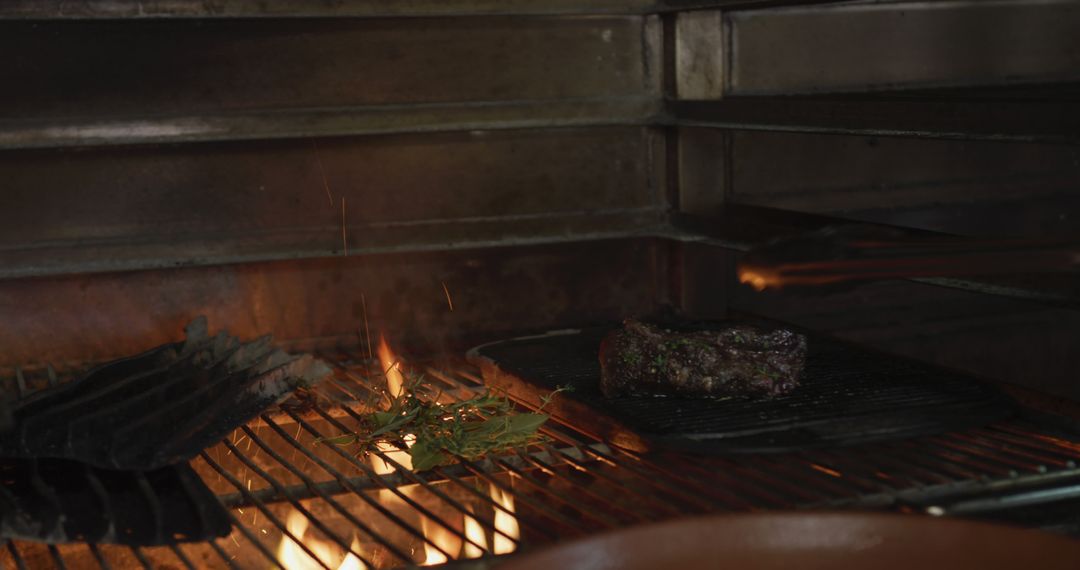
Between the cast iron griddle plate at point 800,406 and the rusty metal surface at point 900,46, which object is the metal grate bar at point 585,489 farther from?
the rusty metal surface at point 900,46

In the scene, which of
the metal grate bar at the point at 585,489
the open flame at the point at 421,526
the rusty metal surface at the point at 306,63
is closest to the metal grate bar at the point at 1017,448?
the metal grate bar at the point at 585,489

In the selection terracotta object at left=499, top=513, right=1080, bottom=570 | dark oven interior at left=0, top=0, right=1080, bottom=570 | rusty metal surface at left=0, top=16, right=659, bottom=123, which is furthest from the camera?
rusty metal surface at left=0, top=16, right=659, bottom=123

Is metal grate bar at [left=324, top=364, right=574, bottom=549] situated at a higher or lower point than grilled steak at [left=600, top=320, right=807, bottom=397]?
lower

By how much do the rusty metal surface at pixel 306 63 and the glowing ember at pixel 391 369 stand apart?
38.6 inches

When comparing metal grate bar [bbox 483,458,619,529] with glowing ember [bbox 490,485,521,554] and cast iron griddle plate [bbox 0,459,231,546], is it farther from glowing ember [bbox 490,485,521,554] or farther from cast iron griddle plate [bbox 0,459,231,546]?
cast iron griddle plate [bbox 0,459,231,546]

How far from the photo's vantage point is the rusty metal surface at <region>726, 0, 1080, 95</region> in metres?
5.16

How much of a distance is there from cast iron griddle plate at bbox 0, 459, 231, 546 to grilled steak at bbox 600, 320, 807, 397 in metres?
1.23

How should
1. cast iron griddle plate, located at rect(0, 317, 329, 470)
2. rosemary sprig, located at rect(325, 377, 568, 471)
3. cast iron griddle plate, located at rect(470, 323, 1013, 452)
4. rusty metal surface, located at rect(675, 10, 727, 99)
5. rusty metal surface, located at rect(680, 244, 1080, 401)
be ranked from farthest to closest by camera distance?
rusty metal surface, located at rect(680, 244, 1080, 401) → rusty metal surface, located at rect(675, 10, 727, 99) → rosemary sprig, located at rect(325, 377, 568, 471) → cast iron griddle plate, located at rect(470, 323, 1013, 452) → cast iron griddle plate, located at rect(0, 317, 329, 470)

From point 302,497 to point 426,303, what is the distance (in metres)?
1.98

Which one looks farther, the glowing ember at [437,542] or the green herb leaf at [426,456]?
the glowing ember at [437,542]

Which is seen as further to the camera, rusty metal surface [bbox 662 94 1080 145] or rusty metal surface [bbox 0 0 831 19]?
rusty metal surface [bbox 0 0 831 19]

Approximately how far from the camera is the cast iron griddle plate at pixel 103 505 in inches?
108

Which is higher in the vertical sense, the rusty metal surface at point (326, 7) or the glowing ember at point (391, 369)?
the rusty metal surface at point (326, 7)

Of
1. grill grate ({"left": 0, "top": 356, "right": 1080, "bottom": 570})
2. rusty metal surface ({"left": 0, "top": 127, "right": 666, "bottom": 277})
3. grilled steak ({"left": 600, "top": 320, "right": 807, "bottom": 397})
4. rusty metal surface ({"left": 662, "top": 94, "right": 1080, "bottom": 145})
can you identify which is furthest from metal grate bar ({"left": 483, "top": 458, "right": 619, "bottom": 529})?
rusty metal surface ({"left": 0, "top": 127, "right": 666, "bottom": 277})
